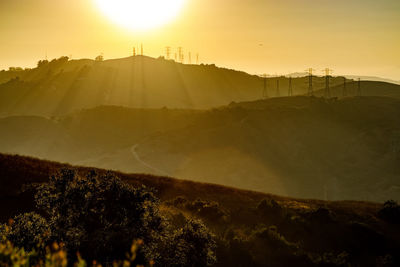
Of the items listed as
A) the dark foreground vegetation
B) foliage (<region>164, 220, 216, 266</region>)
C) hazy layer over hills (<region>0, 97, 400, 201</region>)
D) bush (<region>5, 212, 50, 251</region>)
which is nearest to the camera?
bush (<region>5, 212, 50, 251</region>)

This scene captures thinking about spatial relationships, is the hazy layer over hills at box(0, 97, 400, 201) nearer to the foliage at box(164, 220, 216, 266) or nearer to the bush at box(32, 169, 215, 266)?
the foliage at box(164, 220, 216, 266)

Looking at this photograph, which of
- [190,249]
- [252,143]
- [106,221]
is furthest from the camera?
[252,143]

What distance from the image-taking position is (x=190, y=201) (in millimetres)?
41844

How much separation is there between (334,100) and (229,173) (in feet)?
255

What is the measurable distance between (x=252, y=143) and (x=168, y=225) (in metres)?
126

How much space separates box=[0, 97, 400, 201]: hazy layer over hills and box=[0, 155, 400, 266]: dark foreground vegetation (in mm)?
75747

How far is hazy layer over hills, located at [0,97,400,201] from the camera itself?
404 feet

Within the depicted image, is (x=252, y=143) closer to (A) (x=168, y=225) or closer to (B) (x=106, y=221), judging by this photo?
(A) (x=168, y=225)

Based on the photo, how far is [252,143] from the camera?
144250 millimetres

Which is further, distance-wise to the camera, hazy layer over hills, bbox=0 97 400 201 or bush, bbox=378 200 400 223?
hazy layer over hills, bbox=0 97 400 201

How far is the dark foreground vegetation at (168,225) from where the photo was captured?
17031 mm

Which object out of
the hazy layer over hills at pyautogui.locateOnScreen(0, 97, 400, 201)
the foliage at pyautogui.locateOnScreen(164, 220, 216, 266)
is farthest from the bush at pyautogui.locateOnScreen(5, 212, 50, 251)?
the hazy layer over hills at pyautogui.locateOnScreen(0, 97, 400, 201)

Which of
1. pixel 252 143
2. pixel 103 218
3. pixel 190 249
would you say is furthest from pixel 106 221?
pixel 252 143

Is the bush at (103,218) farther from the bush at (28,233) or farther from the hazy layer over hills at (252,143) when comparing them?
the hazy layer over hills at (252,143)
